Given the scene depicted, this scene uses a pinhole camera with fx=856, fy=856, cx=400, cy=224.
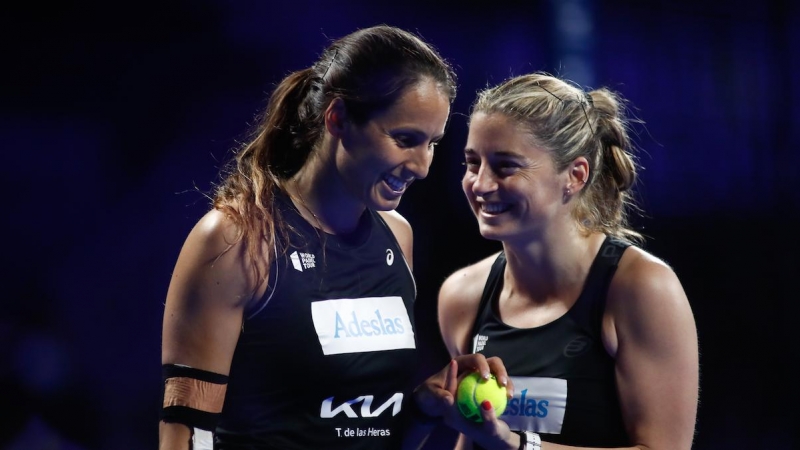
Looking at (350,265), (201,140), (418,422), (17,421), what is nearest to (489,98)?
(350,265)

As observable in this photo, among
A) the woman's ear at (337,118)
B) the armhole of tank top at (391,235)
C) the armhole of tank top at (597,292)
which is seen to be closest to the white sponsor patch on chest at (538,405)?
the armhole of tank top at (597,292)

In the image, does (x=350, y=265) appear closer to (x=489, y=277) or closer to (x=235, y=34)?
(x=489, y=277)

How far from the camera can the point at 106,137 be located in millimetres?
3939

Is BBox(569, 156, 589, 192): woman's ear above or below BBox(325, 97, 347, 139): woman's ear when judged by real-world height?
below

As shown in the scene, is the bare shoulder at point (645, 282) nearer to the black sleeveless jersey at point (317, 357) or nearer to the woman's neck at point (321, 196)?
the black sleeveless jersey at point (317, 357)

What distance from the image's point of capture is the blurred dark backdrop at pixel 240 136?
12.5 feet

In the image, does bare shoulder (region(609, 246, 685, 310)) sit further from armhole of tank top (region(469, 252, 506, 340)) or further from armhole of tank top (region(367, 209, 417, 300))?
armhole of tank top (region(367, 209, 417, 300))

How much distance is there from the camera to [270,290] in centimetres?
203

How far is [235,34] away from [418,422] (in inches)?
102

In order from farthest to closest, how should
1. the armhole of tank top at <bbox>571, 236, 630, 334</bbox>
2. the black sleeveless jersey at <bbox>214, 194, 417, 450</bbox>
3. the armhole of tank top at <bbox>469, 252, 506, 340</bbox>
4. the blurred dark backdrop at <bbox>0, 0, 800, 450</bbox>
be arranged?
the blurred dark backdrop at <bbox>0, 0, 800, 450</bbox> < the armhole of tank top at <bbox>469, 252, 506, 340</bbox> < the armhole of tank top at <bbox>571, 236, 630, 334</bbox> < the black sleeveless jersey at <bbox>214, 194, 417, 450</bbox>

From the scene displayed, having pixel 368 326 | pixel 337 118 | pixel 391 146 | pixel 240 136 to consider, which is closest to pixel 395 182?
pixel 391 146

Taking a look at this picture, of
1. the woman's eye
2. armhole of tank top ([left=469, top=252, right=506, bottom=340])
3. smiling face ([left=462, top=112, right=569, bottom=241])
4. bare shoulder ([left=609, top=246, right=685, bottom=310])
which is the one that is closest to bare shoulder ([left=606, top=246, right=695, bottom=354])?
bare shoulder ([left=609, top=246, right=685, bottom=310])

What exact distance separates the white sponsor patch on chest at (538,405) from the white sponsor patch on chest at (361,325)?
0.35 m

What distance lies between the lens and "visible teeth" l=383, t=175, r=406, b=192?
7.25 feet
